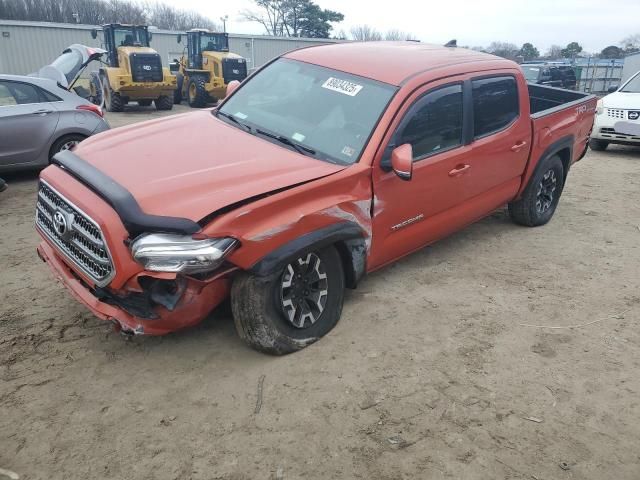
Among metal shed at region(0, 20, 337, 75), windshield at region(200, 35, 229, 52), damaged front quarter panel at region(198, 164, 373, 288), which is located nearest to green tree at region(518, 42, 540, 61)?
metal shed at region(0, 20, 337, 75)

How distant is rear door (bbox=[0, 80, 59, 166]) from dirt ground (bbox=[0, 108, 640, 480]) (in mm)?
2836

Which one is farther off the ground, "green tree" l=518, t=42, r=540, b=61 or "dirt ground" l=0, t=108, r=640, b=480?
"green tree" l=518, t=42, r=540, b=61

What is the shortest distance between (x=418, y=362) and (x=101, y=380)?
191cm

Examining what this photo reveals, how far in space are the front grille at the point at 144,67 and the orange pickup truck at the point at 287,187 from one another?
1210cm

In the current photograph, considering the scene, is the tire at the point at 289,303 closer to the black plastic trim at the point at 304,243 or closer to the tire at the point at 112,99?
the black plastic trim at the point at 304,243

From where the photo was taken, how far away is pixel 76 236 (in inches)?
120

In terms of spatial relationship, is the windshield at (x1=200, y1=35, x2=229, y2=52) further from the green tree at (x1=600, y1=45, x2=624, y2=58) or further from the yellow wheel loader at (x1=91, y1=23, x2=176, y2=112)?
the green tree at (x1=600, y1=45, x2=624, y2=58)

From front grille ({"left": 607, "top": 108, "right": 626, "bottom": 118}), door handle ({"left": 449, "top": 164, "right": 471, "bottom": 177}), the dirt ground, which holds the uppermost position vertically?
door handle ({"left": 449, "top": 164, "right": 471, "bottom": 177})

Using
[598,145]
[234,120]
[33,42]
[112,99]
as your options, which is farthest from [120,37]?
[234,120]

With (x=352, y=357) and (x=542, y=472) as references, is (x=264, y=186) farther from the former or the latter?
(x=542, y=472)

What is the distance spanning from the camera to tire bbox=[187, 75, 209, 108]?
56.3ft

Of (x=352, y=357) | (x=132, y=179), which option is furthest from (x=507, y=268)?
(x=132, y=179)

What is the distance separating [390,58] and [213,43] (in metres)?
15.7

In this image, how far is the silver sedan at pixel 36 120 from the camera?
264 inches
